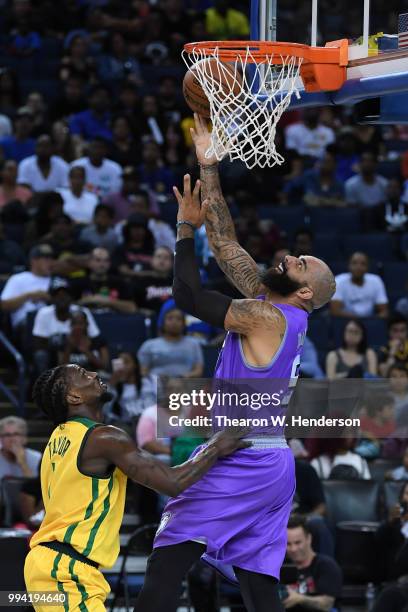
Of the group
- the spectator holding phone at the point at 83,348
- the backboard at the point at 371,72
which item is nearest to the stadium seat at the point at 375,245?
the spectator holding phone at the point at 83,348

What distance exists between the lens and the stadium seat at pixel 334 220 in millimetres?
13727

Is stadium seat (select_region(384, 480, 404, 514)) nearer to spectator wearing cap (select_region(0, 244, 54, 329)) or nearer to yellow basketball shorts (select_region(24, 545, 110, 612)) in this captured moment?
spectator wearing cap (select_region(0, 244, 54, 329))

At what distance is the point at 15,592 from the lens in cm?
654

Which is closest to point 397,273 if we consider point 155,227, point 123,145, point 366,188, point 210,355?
point 366,188

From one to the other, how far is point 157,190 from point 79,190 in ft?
4.19

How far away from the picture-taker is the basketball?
605cm

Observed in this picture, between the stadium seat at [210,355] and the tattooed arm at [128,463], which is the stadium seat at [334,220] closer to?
the stadium seat at [210,355]

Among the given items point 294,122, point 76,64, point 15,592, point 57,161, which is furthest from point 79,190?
point 15,592

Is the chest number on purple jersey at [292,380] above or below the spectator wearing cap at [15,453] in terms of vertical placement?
above

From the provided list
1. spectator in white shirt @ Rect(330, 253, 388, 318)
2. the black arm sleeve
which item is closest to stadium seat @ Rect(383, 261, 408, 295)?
spectator in white shirt @ Rect(330, 253, 388, 318)

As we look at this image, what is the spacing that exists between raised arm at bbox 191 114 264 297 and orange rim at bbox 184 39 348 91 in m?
0.44

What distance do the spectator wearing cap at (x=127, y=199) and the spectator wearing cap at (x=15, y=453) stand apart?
4.45 meters

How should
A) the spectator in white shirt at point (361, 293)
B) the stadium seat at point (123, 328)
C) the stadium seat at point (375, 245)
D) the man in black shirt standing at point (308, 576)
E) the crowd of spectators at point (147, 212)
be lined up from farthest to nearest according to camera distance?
1. the stadium seat at point (375, 245)
2. the spectator in white shirt at point (361, 293)
3. the stadium seat at point (123, 328)
4. the crowd of spectators at point (147, 212)
5. the man in black shirt standing at point (308, 576)

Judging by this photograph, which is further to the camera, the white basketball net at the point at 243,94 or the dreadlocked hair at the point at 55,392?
the white basketball net at the point at 243,94
